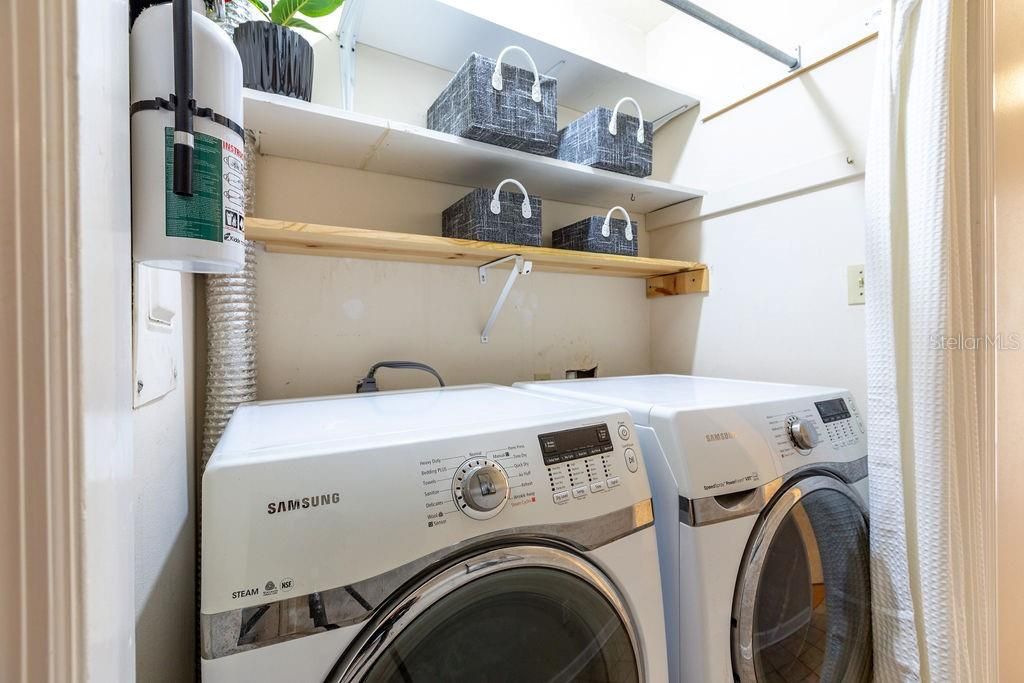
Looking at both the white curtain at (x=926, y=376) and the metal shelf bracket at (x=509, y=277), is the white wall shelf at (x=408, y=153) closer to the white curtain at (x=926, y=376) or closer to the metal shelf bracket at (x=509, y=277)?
the metal shelf bracket at (x=509, y=277)

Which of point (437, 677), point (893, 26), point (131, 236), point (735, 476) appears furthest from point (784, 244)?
point (131, 236)

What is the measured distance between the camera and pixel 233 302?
3.38ft

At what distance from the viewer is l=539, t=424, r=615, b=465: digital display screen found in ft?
2.34

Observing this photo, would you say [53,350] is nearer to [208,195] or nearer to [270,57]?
[208,195]

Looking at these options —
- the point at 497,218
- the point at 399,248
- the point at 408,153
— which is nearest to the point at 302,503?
the point at 399,248

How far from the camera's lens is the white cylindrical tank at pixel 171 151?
460mm

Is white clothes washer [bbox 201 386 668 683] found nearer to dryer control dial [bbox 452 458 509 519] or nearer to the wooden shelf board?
dryer control dial [bbox 452 458 509 519]

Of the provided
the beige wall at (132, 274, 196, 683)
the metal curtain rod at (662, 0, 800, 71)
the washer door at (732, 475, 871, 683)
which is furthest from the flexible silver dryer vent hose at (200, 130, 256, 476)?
the metal curtain rod at (662, 0, 800, 71)

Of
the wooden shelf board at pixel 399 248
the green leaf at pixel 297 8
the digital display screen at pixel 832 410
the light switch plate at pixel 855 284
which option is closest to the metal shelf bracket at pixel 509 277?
the wooden shelf board at pixel 399 248

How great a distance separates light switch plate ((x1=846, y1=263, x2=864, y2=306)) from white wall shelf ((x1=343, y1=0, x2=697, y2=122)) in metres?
0.88

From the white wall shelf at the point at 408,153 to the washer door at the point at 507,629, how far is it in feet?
3.27

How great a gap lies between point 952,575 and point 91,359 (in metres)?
1.45

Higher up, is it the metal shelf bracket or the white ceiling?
the white ceiling

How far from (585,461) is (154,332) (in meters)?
0.69
